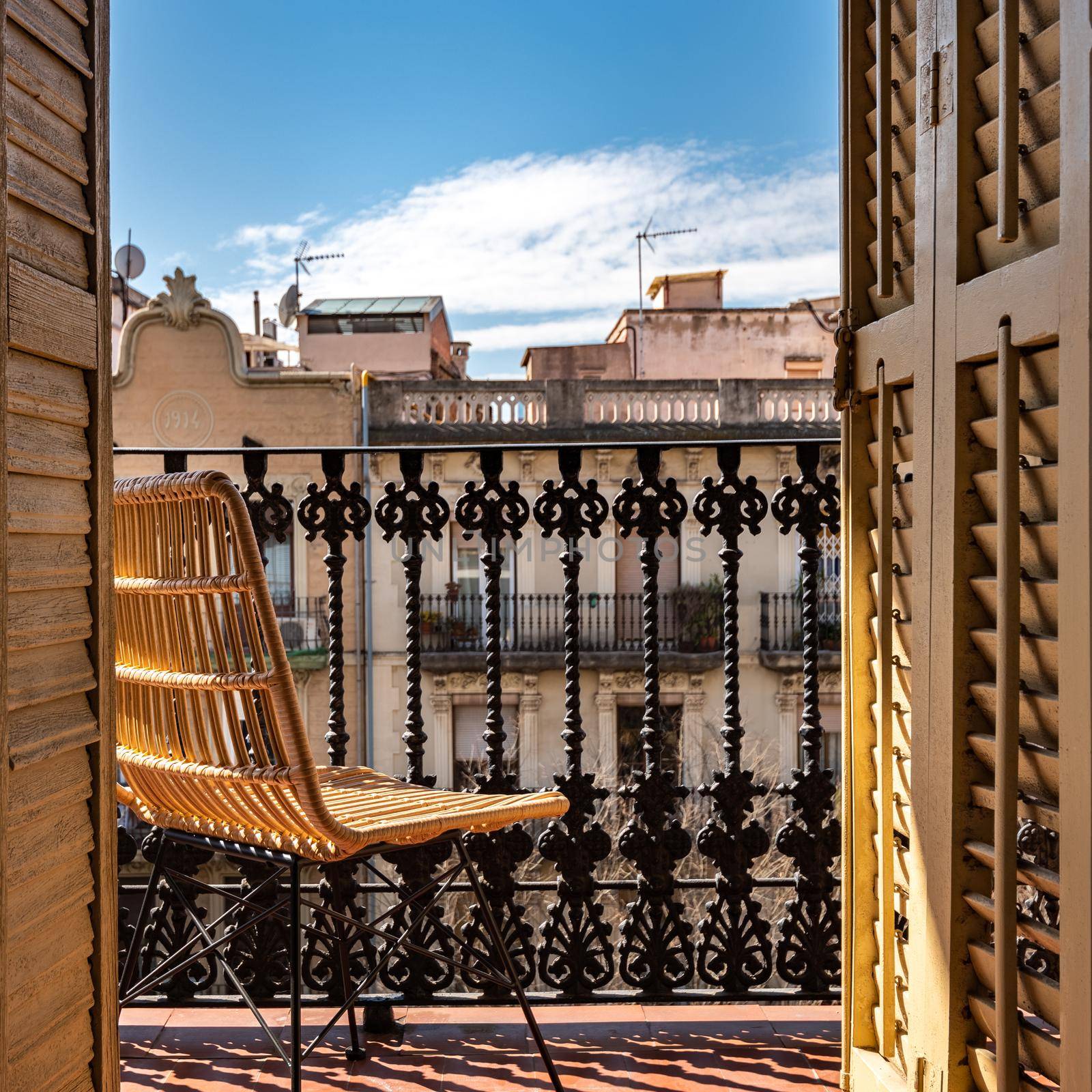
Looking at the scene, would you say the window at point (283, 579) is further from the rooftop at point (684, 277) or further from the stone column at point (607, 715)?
the rooftop at point (684, 277)

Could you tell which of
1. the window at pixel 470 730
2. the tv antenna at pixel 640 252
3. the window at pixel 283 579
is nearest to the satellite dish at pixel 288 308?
the window at pixel 283 579

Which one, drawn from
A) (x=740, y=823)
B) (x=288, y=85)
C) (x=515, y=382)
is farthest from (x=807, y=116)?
(x=740, y=823)

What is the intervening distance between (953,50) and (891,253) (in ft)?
0.95

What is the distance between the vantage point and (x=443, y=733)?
15234 millimetres

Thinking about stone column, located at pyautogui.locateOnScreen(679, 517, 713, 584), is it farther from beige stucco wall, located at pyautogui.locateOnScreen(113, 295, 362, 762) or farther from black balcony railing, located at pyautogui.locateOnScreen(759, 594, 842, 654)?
beige stucco wall, located at pyautogui.locateOnScreen(113, 295, 362, 762)

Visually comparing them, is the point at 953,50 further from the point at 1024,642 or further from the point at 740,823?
the point at 740,823

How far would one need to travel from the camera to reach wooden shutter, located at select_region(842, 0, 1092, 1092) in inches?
39.9

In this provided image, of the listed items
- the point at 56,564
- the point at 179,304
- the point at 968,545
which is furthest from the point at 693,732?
the point at 56,564

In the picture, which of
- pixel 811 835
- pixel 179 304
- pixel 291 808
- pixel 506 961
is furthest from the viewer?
pixel 179 304

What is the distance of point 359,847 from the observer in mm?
1488

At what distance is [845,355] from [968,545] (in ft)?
1.49

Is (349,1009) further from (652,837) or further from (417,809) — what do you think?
(652,837)

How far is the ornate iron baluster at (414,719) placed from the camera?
6.92 feet

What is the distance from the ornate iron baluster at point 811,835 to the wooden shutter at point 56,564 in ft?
4.08
